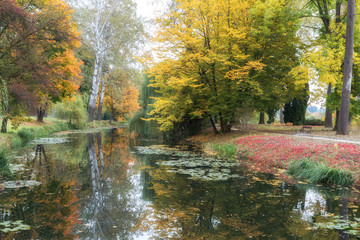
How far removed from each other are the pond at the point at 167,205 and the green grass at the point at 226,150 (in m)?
3.60

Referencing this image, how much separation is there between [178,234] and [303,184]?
5.10m

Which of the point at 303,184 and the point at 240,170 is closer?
Answer: the point at 303,184

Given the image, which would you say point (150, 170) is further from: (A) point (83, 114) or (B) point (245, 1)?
(A) point (83, 114)

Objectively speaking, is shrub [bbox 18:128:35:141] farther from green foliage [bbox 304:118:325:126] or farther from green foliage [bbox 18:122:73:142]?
green foliage [bbox 304:118:325:126]

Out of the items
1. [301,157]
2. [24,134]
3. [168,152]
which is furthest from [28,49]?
[301,157]

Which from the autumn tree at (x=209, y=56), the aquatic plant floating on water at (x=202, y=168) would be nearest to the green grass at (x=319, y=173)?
the aquatic plant floating on water at (x=202, y=168)

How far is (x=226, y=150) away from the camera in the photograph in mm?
13797

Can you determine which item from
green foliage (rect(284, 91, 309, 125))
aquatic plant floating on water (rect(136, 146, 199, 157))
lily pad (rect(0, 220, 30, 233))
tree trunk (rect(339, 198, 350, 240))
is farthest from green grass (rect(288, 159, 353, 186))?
green foliage (rect(284, 91, 309, 125))

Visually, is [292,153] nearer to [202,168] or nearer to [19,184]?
[202,168]

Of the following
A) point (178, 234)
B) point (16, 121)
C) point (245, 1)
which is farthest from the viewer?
point (245, 1)

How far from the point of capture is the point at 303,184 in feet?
25.8

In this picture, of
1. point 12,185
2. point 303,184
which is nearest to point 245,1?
point 303,184

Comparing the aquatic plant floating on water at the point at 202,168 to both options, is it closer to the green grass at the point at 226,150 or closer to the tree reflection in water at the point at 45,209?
the green grass at the point at 226,150

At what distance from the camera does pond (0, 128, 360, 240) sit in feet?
14.4
